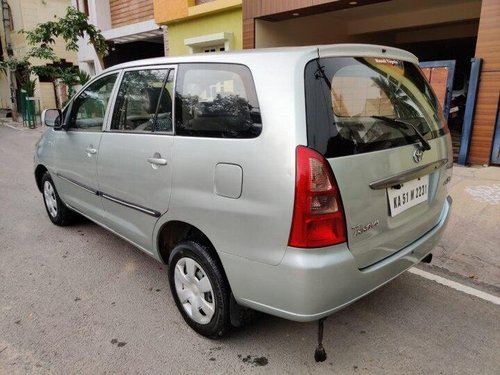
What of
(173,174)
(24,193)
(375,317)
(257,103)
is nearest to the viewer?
(257,103)

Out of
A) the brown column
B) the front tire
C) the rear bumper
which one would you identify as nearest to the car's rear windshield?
the rear bumper

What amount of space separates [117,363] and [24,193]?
463cm

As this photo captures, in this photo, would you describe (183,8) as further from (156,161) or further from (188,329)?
(188,329)

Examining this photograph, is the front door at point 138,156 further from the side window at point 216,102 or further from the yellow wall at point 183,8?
the yellow wall at point 183,8

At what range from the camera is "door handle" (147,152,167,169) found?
2598mm

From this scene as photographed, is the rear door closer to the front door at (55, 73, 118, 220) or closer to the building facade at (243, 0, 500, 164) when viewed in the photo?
the front door at (55, 73, 118, 220)

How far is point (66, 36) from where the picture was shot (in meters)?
10.4

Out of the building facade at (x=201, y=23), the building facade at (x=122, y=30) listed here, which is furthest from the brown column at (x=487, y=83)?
the building facade at (x=122, y=30)

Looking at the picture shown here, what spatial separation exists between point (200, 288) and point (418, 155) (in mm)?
1548

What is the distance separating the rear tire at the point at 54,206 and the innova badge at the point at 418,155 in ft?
12.0

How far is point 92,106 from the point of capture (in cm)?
369

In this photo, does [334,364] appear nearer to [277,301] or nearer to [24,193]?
[277,301]

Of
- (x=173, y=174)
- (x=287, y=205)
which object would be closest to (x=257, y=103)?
(x=287, y=205)

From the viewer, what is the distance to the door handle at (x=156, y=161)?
260 centimetres
